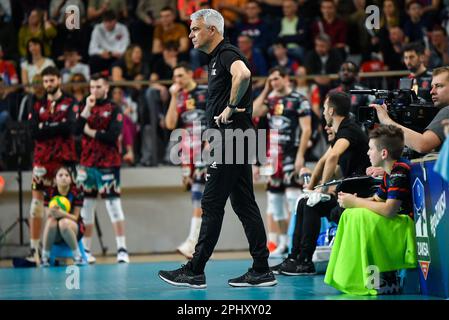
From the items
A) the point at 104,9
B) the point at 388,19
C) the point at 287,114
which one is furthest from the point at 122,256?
the point at 388,19

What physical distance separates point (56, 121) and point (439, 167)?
271 inches

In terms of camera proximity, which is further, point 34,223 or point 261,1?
point 261,1

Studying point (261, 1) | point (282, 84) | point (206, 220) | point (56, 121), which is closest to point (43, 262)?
point (56, 121)

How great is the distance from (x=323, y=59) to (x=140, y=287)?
6.92m

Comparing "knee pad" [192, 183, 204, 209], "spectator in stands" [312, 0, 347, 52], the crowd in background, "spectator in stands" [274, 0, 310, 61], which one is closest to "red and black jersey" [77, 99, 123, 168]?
"knee pad" [192, 183, 204, 209]

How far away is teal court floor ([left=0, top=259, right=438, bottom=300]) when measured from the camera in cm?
682

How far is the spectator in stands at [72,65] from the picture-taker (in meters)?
14.2

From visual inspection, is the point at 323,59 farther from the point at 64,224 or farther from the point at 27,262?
the point at 27,262

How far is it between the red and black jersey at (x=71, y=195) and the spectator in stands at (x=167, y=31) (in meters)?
3.89

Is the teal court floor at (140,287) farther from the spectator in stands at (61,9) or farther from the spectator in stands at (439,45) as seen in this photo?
the spectator in stands at (61,9)

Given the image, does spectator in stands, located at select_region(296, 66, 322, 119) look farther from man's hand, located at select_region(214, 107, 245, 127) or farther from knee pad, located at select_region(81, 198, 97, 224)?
man's hand, located at select_region(214, 107, 245, 127)

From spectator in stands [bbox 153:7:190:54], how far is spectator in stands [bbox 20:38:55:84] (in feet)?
5.74
